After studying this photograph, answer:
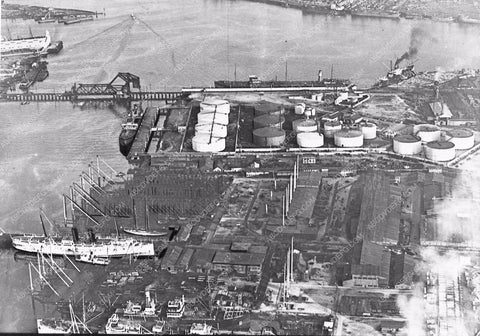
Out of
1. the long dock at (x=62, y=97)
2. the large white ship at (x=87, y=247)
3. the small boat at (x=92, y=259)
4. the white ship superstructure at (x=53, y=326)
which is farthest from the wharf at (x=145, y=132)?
the white ship superstructure at (x=53, y=326)

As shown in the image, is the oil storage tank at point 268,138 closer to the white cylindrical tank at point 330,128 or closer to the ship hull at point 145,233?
the white cylindrical tank at point 330,128

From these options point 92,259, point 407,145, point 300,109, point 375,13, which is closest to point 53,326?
point 92,259

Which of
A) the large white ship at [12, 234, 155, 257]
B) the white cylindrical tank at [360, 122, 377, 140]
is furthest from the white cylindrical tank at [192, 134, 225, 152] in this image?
the large white ship at [12, 234, 155, 257]

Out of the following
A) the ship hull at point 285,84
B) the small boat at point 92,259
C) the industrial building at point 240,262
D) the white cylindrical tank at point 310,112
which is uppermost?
the industrial building at point 240,262

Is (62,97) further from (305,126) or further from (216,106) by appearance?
(305,126)

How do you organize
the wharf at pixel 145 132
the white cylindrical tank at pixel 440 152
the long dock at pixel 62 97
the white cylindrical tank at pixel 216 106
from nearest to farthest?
the white cylindrical tank at pixel 440 152
the wharf at pixel 145 132
the white cylindrical tank at pixel 216 106
the long dock at pixel 62 97

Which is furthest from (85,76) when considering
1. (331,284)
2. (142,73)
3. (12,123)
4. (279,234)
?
(331,284)

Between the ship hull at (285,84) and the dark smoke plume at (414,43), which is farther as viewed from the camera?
the dark smoke plume at (414,43)
